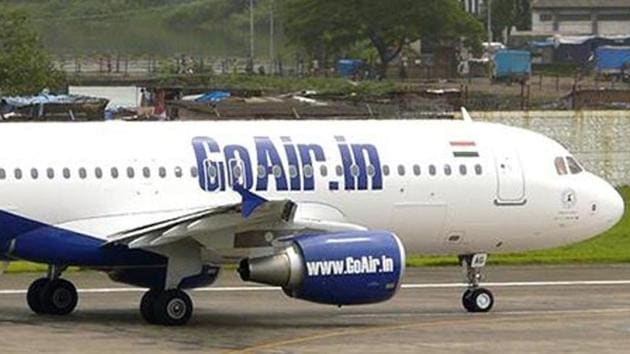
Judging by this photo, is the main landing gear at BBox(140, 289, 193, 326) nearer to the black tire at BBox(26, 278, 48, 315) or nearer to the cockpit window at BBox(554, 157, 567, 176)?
the black tire at BBox(26, 278, 48, 315)

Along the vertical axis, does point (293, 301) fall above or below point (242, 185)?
below

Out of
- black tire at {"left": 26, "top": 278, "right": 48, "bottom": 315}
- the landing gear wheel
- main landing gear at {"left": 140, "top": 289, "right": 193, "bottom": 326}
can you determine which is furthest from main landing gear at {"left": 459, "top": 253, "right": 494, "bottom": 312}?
black tire at {"left": 26, "top": 278, "right": 48, "bottom": 315}

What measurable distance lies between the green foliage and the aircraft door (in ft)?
29.4

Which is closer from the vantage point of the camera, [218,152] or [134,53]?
[218,152]

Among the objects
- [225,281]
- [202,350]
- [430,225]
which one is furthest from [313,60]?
[202,350]

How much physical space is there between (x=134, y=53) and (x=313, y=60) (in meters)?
21.5

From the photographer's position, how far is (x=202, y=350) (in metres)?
28.5

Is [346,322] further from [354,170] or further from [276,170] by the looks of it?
[276,170]

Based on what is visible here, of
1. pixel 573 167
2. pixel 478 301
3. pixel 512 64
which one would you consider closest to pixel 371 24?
pixel 512 64

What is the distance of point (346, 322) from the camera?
32.6 meters

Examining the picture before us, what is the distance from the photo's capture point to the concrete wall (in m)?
58.8

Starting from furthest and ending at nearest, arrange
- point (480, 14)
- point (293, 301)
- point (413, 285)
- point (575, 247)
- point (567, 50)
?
point (480, 14), point (567, 50), point (575, 247), point (413, 285), point (293, 301)

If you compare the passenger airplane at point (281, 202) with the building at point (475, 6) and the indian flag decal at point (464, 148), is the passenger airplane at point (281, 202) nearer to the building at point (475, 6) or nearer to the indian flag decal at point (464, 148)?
the indian flag decal at point (464, 148)

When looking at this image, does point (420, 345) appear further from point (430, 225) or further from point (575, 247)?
point (575, 247)
